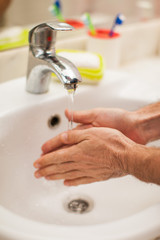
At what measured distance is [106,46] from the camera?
35.9 inches

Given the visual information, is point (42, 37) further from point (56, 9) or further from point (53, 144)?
point (56, 9)

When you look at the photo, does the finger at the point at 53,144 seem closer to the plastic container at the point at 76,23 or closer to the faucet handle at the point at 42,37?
the faucet handle at the point at 42,37

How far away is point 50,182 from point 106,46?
43 centimetres

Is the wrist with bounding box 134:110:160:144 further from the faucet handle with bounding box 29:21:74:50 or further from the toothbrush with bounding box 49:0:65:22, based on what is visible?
the toothbrush with bounding box 49:0:65:22

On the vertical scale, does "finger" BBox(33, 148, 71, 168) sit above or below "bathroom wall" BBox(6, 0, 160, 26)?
below

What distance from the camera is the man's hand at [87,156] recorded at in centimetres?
56

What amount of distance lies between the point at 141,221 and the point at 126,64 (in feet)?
Answer: 2.62

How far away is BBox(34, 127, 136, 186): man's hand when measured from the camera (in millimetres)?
560

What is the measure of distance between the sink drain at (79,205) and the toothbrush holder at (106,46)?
43 centimetres

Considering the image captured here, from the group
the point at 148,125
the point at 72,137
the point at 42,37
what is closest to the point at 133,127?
the point at 148,125

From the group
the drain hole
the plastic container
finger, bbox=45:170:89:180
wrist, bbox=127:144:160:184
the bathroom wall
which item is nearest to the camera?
wrist, bbox=127:144:160:184

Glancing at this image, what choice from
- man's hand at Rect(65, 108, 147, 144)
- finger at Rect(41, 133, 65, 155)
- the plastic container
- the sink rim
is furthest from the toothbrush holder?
the sink rim

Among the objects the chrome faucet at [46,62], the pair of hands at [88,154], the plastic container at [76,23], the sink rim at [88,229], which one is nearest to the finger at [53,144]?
the pair of hands at [88,154]

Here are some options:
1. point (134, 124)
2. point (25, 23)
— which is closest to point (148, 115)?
point (134, 124)
